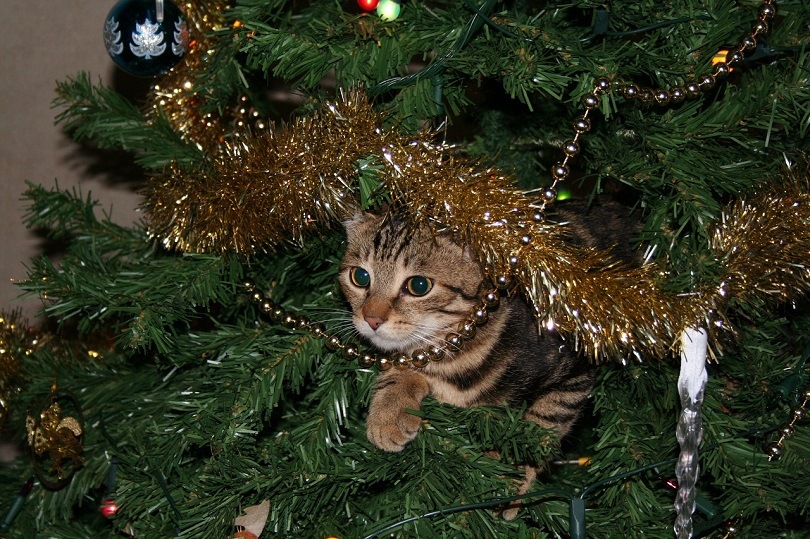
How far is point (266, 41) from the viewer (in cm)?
65

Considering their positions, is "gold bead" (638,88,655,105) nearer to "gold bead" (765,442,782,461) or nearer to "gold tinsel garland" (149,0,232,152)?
"gold bead" (765,442,782,461)

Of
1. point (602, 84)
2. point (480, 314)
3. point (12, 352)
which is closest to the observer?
point (602, 84)

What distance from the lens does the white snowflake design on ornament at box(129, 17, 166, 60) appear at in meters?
0.79

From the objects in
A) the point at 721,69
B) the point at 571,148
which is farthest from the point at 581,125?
the point at 721,69

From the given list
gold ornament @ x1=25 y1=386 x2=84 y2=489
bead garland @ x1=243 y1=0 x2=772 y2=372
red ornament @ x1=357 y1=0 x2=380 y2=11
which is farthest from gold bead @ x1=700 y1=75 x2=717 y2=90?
gold ornament @ x1=25 y1=386 x2=84 y2=489

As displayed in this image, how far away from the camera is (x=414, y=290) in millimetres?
812

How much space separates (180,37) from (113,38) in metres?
0.07

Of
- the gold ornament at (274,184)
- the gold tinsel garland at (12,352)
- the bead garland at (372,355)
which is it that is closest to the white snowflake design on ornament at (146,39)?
the gold ornament at (274,184)

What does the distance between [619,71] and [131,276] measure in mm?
563

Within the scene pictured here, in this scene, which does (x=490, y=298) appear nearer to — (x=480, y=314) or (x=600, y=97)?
(x=480, y=314)

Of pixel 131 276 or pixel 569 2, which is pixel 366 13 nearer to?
pixel 569 2

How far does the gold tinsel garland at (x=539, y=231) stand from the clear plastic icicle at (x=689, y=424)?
0.07ft

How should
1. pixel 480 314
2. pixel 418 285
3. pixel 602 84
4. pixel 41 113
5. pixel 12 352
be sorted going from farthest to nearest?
pixel 41 113, pixel 12 352, pixel 418 285, pixel 480 314, pixel 602 84

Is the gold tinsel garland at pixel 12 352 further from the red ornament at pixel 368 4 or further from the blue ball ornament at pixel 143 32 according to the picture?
the red ornament at pixel 368 4
